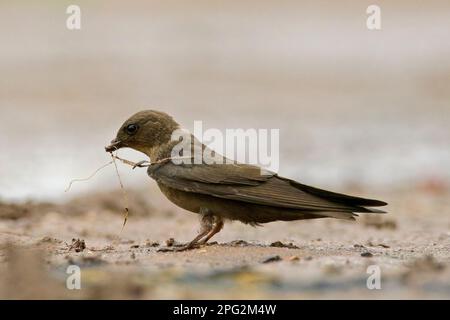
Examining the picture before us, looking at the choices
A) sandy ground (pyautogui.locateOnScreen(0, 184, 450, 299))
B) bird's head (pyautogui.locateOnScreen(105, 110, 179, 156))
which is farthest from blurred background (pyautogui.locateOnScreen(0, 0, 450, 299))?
bird's head (pyautogui.locateOnScreen(105, 110, 179, 156))

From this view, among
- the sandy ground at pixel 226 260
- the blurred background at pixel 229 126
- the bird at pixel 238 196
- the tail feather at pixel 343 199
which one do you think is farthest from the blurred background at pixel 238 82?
the tail feather at pixel 343 199

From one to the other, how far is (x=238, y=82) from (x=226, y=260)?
17542 mm

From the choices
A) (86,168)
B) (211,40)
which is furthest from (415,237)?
(211,40)

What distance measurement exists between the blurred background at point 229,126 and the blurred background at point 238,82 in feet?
0.23

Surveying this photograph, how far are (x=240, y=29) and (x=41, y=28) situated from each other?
6.19 meters

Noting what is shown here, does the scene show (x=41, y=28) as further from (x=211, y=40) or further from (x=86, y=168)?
(x=86, y=168)

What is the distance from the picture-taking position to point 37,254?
6938 mm

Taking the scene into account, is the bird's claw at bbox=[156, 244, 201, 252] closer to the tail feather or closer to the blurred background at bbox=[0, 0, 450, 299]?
the blurred background at bbox=[0, 0, 450, 299]

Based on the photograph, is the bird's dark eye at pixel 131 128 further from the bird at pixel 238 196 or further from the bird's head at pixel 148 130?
the bird at pixel 238 196

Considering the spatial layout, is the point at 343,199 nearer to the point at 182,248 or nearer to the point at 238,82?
the point at 182,248


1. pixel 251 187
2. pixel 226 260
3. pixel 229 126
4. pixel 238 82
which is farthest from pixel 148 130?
pixel 238 82

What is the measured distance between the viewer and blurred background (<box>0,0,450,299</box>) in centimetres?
658

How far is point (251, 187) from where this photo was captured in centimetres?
782

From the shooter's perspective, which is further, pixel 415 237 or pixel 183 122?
pixel 183 122
